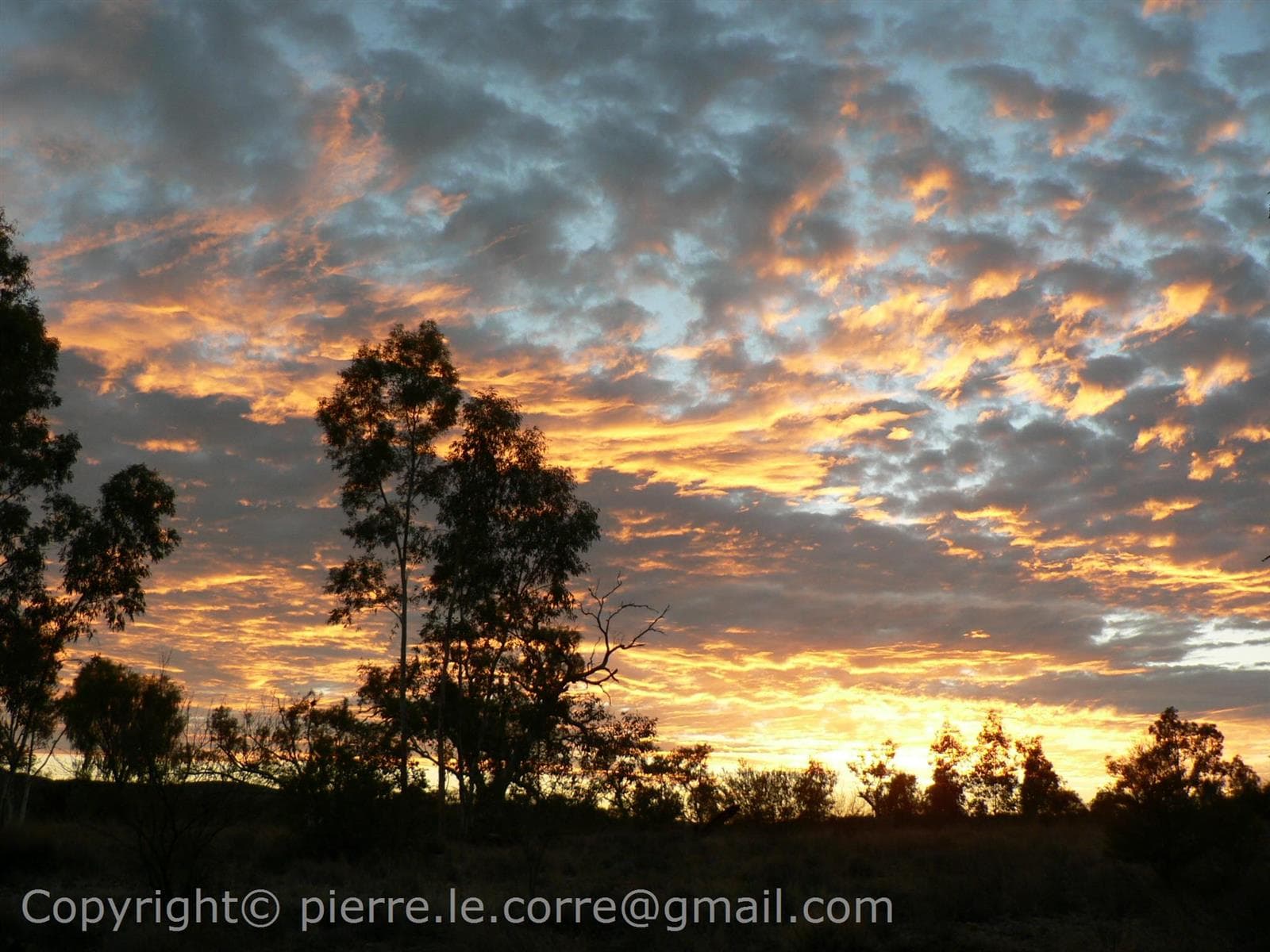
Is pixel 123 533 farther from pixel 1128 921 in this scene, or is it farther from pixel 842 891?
pixel 1128 921

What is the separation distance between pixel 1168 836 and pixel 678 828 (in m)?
17.3

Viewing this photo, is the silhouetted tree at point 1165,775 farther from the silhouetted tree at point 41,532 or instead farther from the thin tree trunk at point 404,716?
the silhouetted tree at point 41,532

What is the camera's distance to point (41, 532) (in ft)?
86.6

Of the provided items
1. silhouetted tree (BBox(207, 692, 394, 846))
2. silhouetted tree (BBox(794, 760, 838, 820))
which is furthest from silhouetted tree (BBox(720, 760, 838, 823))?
silhouetted tree (BBox(207, 692, 394, 846))

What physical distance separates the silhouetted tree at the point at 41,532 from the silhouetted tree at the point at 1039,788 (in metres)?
41.4

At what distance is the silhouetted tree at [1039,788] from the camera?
48969 millimetres

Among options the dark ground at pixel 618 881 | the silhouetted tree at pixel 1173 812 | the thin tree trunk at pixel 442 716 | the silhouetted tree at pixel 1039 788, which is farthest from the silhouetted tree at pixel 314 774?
the silhouetted tree at pixel 1039 788

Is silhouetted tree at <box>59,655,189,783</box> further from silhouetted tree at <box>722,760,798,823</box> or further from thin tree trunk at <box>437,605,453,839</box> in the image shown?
silhouetted tree at <box>722,760,798,823</box>

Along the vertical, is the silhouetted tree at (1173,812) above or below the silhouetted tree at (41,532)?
below

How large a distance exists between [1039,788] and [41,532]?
1792 inches

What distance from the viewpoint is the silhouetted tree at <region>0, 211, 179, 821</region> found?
82.6 ft

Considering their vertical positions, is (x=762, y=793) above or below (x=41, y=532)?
below

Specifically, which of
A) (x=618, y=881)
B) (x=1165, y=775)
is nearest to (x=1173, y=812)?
(x=1165, y=775)

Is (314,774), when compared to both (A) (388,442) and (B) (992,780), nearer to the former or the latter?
(A) (388,442)
